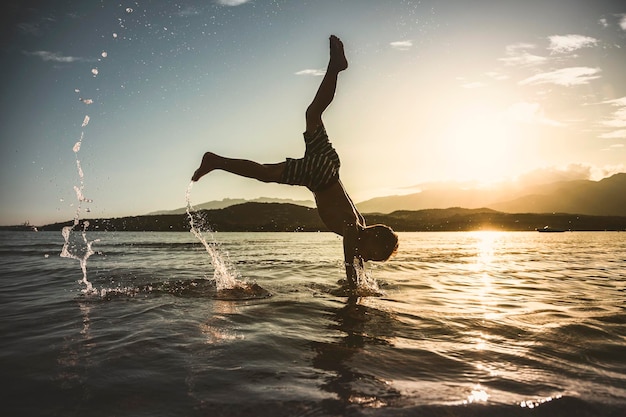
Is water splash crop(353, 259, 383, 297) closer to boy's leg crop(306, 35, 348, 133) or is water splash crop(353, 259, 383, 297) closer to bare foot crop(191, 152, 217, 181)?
boy's leg crop(306, 35, 348, 133)

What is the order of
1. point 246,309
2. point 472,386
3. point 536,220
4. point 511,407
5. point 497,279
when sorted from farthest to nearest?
point 536,220, point 497,279, point 246,309, point 472,386, point 511,407

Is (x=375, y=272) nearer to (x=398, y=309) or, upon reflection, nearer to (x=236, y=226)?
(x=398, y=309)

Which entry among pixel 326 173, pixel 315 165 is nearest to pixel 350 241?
pixel 326 173

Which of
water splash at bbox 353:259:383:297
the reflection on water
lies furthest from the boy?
the reflection on water

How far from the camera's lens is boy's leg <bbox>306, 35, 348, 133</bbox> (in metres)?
6.00

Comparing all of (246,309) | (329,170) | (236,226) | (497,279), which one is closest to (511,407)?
(246,309)

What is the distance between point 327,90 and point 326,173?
4.64 feet

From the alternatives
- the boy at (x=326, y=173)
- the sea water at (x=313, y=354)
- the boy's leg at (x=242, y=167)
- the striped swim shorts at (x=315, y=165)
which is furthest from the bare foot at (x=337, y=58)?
the sea water at (x=313, y=354)

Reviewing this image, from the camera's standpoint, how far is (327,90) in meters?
5.99

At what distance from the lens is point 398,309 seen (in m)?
5.25

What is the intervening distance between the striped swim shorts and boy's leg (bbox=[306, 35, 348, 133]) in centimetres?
19

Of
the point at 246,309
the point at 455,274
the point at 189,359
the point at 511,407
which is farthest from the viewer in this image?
the point at 455,274

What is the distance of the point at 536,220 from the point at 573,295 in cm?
12357

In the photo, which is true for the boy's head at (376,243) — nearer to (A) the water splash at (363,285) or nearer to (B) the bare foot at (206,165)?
(A) the water splash at (363,285)
